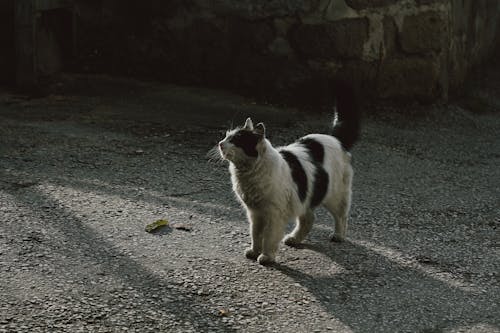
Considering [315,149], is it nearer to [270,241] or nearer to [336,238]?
[336,238]

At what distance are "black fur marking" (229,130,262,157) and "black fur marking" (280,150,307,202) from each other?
342 mm

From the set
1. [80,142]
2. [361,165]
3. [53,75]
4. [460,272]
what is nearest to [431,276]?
[460,272]

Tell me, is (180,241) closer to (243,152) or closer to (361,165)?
(243,152)

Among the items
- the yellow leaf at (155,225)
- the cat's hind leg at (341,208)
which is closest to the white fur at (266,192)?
the cat's hind leg at (341,208)

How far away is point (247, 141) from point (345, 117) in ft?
3.58

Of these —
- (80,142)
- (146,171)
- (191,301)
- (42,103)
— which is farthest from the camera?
(42,103)

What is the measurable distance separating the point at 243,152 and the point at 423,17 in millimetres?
4963

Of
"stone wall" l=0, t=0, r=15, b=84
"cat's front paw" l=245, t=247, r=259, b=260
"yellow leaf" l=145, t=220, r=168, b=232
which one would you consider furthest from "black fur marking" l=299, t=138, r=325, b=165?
"stone wall" l=0, t=0, r=15, b=84

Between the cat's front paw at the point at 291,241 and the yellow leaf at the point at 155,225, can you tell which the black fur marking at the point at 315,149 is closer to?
the cat's front paw at the point at 291,241

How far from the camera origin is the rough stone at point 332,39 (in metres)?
8.88

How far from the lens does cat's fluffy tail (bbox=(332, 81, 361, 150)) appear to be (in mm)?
5609

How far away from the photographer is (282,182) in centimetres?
490

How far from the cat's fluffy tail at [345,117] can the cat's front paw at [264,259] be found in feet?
3.67

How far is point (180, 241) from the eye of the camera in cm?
520
